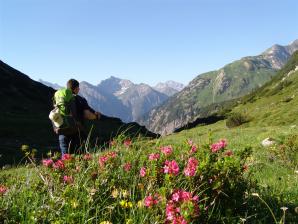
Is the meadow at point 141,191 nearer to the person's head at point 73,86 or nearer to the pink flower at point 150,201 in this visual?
the pink flower at point 150,201

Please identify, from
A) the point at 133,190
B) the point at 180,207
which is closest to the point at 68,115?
the point at 133,190

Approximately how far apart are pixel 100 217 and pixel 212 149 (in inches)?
67.9

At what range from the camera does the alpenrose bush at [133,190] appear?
4.07m

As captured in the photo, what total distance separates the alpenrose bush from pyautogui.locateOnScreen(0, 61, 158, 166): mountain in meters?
14.8

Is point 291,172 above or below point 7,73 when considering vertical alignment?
below

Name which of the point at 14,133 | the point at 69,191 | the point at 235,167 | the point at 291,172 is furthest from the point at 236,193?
the point at 14,133

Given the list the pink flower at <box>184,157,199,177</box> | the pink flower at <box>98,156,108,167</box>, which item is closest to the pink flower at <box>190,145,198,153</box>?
the pink flower at <box>184,157,199,177</box>

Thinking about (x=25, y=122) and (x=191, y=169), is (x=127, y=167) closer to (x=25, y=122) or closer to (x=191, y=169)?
(x=191, y=169)

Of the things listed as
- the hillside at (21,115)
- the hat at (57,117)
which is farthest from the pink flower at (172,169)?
the hillside at (21,115)

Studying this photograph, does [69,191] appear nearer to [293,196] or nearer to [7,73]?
[293,196]

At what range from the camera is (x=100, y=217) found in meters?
4.43

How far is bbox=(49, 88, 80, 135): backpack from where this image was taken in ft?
33.5

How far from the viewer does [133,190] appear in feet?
15.0

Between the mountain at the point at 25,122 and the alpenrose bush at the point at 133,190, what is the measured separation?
48.6ft
